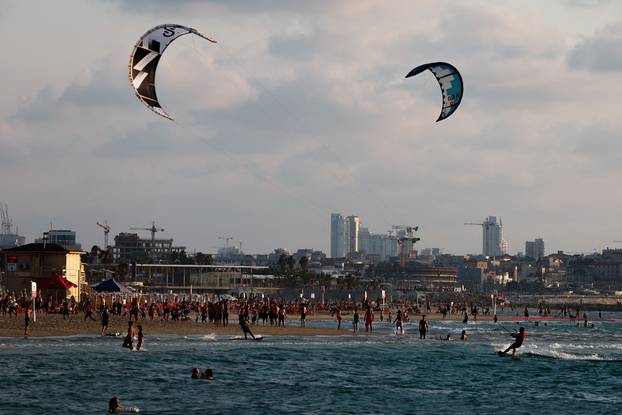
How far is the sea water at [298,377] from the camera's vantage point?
989 inches

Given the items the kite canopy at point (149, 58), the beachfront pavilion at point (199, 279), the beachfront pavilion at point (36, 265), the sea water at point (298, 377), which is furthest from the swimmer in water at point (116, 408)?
the beachfront pavilion at point (199, 279)

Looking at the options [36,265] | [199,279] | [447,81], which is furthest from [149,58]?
[199,279]

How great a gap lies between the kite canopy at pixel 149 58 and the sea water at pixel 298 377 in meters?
8.40

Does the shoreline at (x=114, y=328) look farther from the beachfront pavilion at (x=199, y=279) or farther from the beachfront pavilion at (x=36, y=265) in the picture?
the beachfront pavilion at (x=199, y=279)

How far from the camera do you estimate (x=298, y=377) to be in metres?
30.5

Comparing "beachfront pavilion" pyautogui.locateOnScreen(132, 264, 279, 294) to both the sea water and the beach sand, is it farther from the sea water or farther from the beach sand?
the sea water

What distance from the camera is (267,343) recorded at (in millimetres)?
41344

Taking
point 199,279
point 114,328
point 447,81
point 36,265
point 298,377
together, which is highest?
point 447,81

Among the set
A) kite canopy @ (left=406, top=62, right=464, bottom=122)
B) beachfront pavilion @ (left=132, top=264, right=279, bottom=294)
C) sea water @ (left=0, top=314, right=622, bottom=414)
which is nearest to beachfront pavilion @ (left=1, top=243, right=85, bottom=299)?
sea water @ (left=0, top=314, right=622, bottom=414)

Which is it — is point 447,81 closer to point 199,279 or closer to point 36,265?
point 36,265

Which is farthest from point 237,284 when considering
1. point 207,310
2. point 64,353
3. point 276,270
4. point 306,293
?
point 64,353

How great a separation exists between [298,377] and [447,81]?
1346cm

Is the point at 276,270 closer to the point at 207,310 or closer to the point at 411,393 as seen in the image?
the point at 207,310

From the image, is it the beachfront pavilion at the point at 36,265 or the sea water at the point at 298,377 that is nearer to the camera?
the sea water at the point at 298,377
